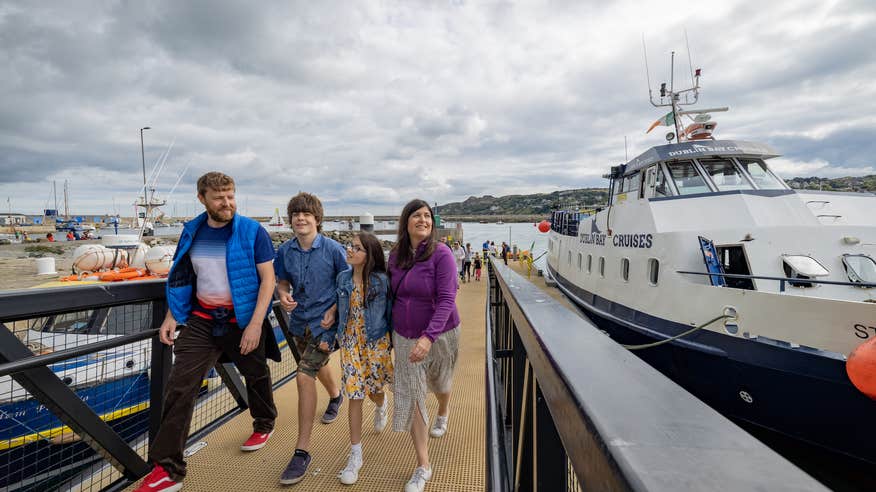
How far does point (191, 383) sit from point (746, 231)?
731cm

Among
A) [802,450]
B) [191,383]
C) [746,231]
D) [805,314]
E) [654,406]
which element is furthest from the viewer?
[746,231]

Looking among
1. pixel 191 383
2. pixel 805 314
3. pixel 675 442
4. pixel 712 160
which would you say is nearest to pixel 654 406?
pixel 675 442

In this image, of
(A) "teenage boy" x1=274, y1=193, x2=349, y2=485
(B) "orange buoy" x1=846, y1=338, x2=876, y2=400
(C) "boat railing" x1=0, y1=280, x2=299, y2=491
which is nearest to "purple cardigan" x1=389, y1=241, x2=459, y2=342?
(A) "teenage boy" x1=274, y1=193, x2=349, y2=485

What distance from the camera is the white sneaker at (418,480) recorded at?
2490mm

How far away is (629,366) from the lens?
81cm

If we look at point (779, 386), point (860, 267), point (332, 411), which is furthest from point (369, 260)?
point (860, 267)

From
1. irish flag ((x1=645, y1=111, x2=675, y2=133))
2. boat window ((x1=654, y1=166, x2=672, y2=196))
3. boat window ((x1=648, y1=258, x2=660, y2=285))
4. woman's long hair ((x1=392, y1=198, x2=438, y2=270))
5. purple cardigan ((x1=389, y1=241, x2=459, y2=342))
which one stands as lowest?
boat window ((x1=648, y1=258, x2=660, y2=285))

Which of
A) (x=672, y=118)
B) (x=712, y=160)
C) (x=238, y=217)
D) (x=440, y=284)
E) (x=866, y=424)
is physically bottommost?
(x=866, y=424)

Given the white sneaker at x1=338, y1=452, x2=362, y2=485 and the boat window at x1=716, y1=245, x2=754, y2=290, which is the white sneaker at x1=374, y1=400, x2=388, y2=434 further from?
the boat window at x1=716, y1=245, x2=754, y2=290

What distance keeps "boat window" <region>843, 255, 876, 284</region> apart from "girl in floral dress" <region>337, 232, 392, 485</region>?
665 cm

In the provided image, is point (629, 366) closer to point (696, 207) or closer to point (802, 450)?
point (802, 450)

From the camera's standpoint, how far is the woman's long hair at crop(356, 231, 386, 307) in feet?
9.04

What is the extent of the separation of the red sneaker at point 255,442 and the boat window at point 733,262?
6288mm

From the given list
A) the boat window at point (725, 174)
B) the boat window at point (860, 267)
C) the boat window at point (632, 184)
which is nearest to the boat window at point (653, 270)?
the boat window at point (860, 267)
